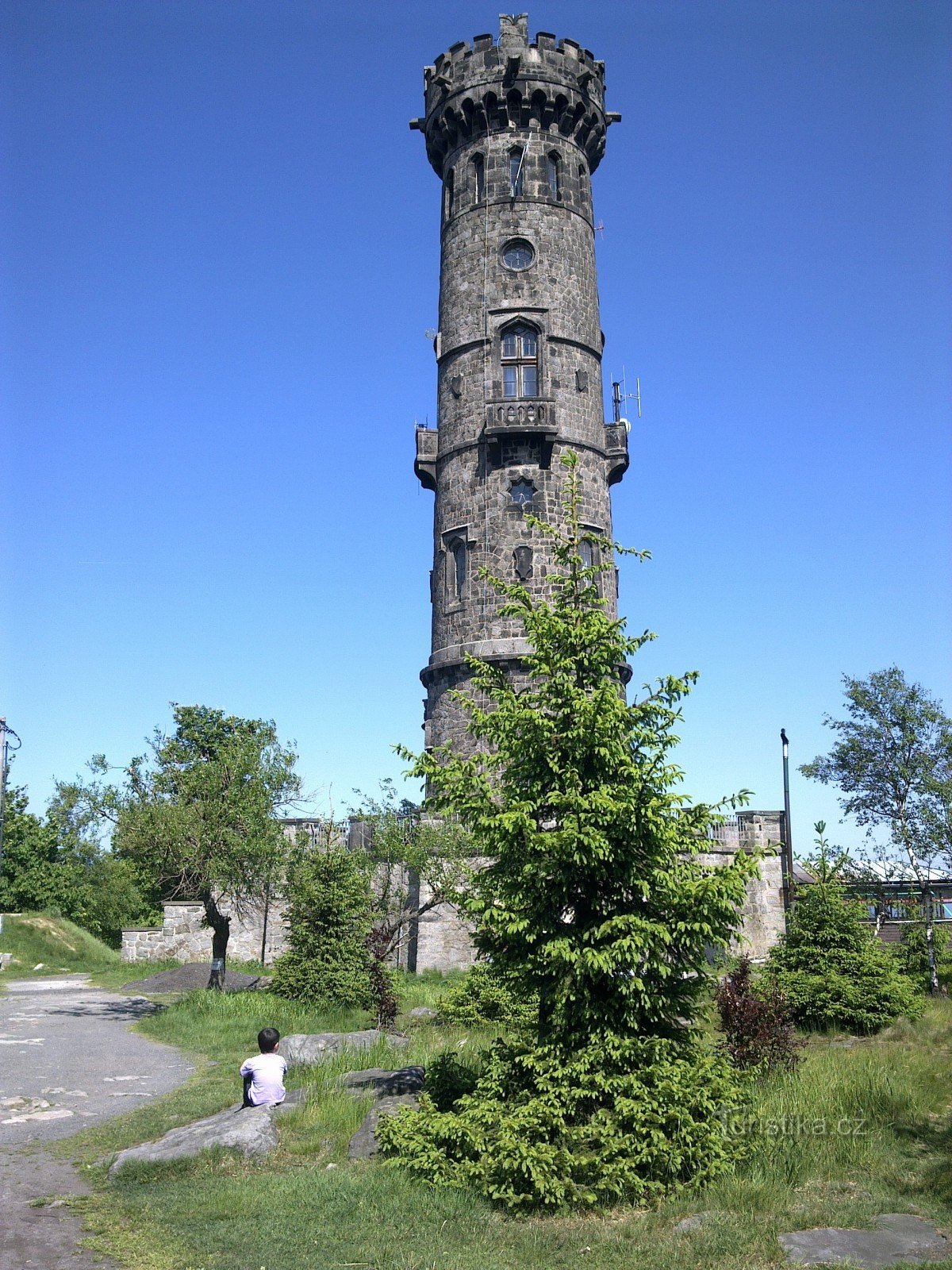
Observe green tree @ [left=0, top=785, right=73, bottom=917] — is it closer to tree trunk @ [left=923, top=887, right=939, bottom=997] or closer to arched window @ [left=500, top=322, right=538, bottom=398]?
arched window @ [left=500, top=322, right=538, bottom=398]

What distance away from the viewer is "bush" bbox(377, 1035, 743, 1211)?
9188 millimetres

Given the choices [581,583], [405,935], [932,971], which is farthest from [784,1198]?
[405,935]

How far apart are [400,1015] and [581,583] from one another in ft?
37.5

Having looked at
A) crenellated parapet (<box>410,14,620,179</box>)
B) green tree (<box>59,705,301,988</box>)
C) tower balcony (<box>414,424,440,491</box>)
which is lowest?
green tree (<box>59,705,301,988</box>)

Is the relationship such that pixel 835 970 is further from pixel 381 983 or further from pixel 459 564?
pixel 459 564

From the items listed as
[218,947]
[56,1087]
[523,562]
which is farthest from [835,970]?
[523,562]

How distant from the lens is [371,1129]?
432 inches

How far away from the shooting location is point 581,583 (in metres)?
13.5

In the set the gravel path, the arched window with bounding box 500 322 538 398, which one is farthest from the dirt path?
the arched window with bounding box 500 322 538 398

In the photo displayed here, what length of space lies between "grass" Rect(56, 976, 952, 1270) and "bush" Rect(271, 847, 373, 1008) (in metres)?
6.81

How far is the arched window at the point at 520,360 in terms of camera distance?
3250 cm

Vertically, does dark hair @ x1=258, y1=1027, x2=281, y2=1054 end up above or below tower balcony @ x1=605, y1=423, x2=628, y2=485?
below

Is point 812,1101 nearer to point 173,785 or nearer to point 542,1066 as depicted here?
point 542,1066

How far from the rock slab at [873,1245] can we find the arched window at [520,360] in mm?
26816
